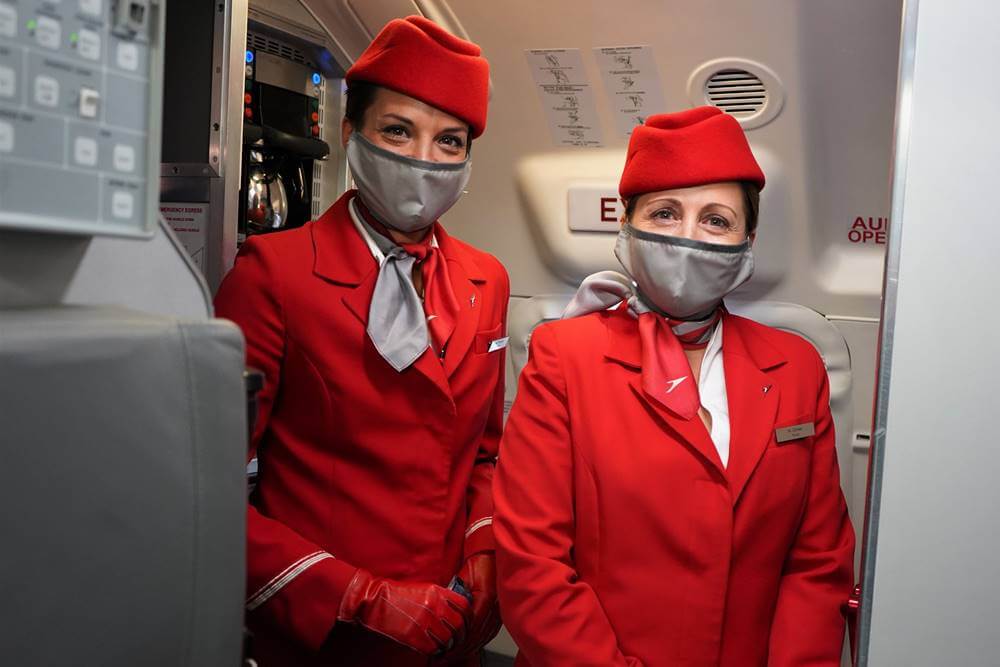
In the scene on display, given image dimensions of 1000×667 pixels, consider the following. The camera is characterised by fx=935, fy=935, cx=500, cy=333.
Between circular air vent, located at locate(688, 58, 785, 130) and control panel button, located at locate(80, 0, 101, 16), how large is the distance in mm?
1995

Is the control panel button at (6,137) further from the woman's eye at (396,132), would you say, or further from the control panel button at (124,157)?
the woman's eye at (396,132)

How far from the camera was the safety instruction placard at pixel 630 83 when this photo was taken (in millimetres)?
2697

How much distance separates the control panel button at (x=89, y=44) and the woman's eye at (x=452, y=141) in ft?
3.99

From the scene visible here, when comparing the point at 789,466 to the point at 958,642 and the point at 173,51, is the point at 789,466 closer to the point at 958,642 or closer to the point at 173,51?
the point at 958,642

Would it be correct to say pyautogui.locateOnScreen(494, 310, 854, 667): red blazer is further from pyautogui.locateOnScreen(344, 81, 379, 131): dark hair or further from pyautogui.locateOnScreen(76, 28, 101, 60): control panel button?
pyautogui.locateOnScreen(76, 28, 101, 60): control panel button

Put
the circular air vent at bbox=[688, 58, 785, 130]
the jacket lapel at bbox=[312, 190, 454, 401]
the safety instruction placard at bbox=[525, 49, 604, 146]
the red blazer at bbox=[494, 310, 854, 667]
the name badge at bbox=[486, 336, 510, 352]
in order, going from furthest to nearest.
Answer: the safety instruction placard at bbox=[525, 49, 604, 146] < the circular air vent at bbox=[688, 58, 785, 130] < the name badge at bbox=[486, 336, 510, 352] < the jacket lapel at bbox=[312, 190, 454, 401] < the red blazer at bbox=[494, 310, 854, 667]

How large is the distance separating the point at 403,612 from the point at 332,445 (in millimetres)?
378

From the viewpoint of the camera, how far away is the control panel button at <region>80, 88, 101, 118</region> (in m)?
0.94

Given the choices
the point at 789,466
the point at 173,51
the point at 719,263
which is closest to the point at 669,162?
the point at 719,263

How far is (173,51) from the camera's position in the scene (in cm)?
226

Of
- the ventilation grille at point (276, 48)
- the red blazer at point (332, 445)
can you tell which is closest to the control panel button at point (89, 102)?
the red blazer at point (332, 445)

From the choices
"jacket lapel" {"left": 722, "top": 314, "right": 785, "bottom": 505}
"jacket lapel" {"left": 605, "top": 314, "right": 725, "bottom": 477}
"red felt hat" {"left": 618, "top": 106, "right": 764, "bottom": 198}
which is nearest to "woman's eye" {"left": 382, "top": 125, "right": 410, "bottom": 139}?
"red felt hat" {"left": 618, "top": 106, "right": 764, "bottom": 198}

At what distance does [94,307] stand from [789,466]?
1.34 meters

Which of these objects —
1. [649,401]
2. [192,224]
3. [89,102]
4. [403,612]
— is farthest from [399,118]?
[89,102]
